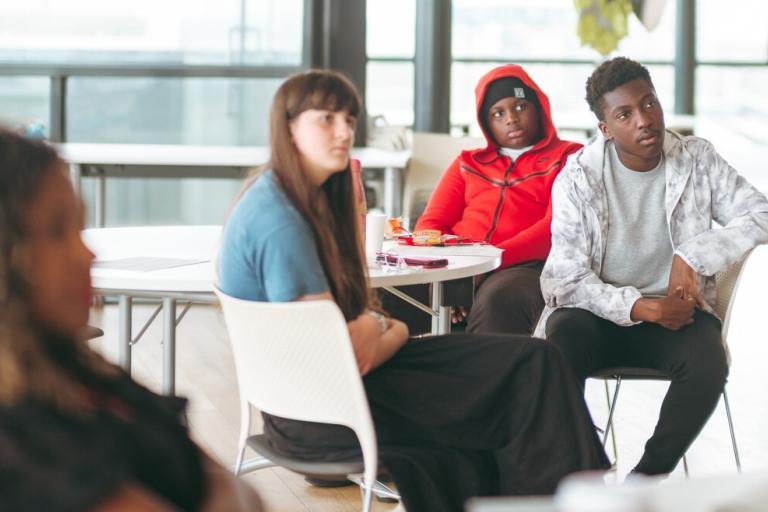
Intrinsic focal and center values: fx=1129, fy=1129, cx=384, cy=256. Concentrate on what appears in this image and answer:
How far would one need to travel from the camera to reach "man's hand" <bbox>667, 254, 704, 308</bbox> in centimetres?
283

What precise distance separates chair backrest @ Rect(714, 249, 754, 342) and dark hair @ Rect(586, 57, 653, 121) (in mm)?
518

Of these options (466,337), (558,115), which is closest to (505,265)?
(466,337)

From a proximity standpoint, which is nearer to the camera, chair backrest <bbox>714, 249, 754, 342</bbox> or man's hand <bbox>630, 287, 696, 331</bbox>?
man's hand <bbox>630, 287, 696, 331</bbox>

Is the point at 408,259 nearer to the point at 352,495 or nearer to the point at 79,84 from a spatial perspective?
the point at 352,495

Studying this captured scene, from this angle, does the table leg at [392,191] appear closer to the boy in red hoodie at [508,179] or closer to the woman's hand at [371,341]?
the boy in red hoodie at [508,179]

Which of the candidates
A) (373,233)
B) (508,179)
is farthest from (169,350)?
(508,179)

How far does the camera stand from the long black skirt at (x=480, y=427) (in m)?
2.11

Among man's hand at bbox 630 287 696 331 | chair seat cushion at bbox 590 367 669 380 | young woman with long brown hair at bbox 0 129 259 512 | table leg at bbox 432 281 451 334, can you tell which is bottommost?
chair seat cushion at bbox 590 367 669 380

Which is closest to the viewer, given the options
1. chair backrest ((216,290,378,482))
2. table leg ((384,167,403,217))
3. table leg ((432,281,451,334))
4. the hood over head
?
chair backrest ((216,290,378,482))

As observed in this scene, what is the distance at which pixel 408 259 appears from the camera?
274cm

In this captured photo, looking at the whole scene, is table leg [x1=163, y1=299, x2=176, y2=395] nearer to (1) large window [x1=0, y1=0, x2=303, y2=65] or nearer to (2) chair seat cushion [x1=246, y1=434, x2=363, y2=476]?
(2) chair seat cushion [x1=246, y1=434, x2=363, y2=476]

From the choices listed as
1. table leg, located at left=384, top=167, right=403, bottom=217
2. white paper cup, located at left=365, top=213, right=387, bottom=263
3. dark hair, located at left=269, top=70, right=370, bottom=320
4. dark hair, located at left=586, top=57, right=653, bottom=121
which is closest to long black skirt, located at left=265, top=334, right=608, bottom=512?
dark hair, located at left=269, top=70, right=370, bottom=320

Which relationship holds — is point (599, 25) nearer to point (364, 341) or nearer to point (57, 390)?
point (364, 341)

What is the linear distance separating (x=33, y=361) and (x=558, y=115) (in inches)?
288
